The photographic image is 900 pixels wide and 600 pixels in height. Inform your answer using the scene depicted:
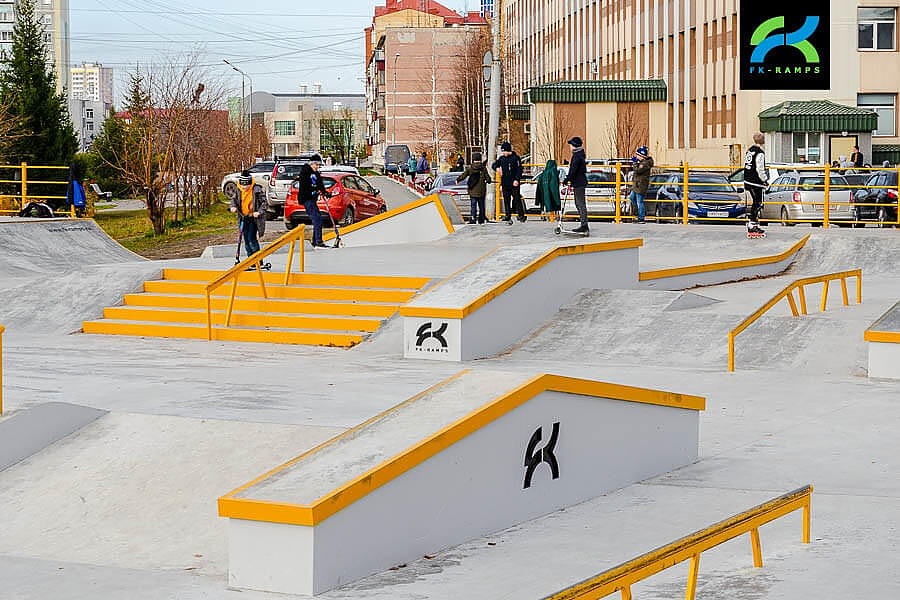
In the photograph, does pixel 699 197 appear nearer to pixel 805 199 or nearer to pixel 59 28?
pixel 805 199

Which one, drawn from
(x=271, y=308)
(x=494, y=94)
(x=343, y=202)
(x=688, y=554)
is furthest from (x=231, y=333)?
(x=343, y=202)

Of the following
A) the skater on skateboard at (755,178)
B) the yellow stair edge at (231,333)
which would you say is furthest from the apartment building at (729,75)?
the yellow stair edge at (231,333)

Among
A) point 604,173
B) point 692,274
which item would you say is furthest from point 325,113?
point 692,274

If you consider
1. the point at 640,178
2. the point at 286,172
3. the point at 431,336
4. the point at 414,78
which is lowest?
the point at 431,336

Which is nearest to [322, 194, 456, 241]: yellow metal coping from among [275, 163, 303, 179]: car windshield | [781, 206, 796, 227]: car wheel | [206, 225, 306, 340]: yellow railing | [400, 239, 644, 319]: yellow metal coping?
[206, 225, 306, 340]: yellow railing

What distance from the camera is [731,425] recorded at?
34.3 ft

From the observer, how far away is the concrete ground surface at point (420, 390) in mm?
6363

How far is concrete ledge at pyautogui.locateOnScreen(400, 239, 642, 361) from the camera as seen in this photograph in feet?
46.5

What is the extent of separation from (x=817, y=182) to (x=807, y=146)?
1866 cm

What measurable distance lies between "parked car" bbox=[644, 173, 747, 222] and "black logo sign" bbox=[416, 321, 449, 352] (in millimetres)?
14965

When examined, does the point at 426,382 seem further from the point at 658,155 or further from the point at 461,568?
the point at 658,155

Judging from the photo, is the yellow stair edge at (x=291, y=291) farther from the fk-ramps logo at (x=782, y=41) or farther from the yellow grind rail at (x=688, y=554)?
the fk-ramps logo at (x=782, y=41)

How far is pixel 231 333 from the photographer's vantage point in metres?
16.2

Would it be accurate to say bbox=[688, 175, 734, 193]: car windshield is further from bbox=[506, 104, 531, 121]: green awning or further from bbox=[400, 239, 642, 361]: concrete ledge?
bbox=[506, 104, 531, 121]: green awning
